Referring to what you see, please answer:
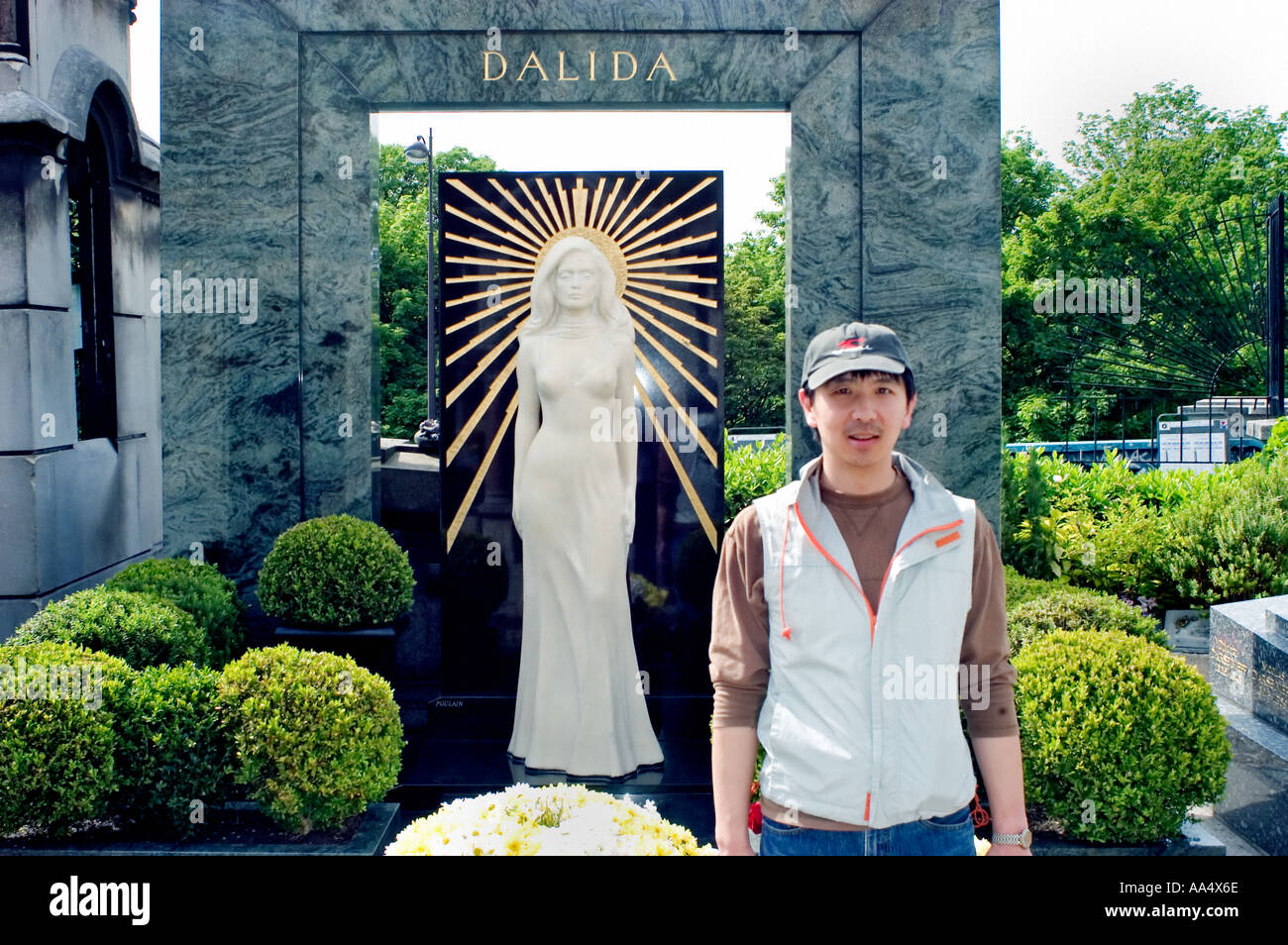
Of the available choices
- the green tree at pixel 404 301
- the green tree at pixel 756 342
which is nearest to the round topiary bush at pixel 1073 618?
the green tree at pixel 756 342

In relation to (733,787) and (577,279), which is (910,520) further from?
(577,279)

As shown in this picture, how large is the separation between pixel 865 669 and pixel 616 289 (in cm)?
475

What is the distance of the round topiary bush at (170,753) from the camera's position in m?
4.86

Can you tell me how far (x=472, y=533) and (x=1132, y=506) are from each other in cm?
628

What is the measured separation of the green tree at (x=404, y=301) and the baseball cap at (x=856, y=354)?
1348 inches

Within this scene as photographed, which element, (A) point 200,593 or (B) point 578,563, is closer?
(B) point 578,563

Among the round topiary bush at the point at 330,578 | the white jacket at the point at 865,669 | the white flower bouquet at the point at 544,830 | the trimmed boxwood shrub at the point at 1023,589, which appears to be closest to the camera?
the white jacket at the point at 865,669

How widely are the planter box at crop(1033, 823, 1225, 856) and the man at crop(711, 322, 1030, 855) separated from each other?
2.06 metres

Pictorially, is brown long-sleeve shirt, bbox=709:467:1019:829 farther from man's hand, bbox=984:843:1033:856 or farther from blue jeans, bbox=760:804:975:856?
man's hand, bbox=984:843:1033:856

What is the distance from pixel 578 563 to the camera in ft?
21.4

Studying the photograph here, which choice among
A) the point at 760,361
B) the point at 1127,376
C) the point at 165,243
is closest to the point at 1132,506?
the point at 1127,376

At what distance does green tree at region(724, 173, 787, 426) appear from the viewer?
37969 millimetres

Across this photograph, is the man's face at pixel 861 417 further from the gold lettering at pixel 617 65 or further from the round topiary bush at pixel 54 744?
the gold lettering at pixel 617 65

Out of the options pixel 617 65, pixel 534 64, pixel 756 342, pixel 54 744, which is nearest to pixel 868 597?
pixel 54 744
